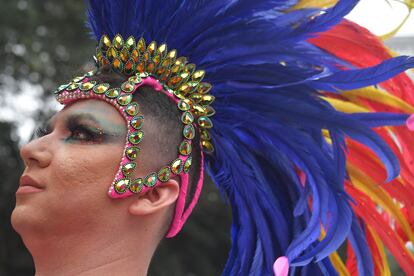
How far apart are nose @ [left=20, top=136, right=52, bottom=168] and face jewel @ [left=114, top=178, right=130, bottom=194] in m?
0.25

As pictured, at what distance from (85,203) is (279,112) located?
87 centimetres

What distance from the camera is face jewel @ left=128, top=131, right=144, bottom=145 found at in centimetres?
251

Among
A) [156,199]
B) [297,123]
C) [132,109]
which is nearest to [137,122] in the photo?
[132,109]

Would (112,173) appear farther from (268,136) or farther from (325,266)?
(325,266)

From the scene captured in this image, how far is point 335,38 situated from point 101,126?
1.08 meters

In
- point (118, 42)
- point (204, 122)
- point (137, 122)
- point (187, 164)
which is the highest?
point (118, 42)

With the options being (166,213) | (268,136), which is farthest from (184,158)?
(268,136)

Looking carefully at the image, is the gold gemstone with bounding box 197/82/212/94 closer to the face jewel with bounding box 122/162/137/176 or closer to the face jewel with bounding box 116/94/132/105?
the face jewel with bounding box 116/94/132/105

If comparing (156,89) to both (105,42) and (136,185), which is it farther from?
(136,185)

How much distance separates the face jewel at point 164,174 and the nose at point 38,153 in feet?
1.31

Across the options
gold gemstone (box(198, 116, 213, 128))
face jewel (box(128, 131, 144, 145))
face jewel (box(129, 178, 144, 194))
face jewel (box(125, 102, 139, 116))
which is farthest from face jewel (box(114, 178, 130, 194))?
gold gemstone (box(198, 116, 213, 128))

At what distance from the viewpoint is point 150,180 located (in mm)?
2539

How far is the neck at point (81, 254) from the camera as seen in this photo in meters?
2.42

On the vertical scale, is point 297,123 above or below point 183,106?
below
